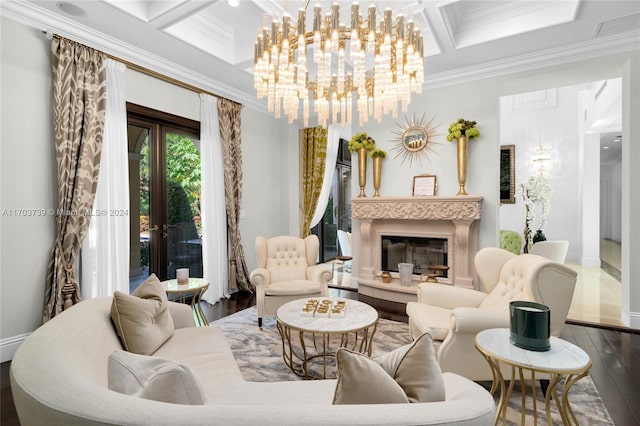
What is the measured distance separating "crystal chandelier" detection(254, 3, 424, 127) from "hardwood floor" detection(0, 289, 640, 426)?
7.98ft

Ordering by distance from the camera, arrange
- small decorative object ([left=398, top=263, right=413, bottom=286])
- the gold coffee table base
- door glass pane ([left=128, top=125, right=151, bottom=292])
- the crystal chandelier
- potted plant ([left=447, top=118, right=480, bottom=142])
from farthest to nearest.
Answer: small decorative object ([left=398, top=263, right=413, bottom=286]) → potted plant ([left=447, top=118, right=480, bottom=142]) → door glass pane ([left=128, top=125, right=151, bottom=292]) → the gold coffee table base → the crystal chandelier

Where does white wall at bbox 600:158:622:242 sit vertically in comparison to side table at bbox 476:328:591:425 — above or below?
above

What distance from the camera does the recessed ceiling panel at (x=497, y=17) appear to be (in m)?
3.08

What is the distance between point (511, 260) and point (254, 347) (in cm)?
228

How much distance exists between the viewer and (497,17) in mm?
3369

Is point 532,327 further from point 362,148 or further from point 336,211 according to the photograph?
point 336,211

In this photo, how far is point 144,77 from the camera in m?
3.72

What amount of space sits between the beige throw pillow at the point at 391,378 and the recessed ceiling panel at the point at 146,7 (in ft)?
10.3

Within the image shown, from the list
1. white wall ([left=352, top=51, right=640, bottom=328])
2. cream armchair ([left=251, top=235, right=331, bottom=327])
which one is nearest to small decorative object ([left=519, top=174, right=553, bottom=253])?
white wall ([left=352, top=51, right=640, bottom=328])

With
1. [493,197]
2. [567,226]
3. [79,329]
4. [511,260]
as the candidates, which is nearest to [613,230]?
[567,226]

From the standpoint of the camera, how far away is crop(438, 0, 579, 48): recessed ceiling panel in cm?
308

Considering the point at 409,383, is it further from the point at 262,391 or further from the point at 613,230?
the point at 613,230

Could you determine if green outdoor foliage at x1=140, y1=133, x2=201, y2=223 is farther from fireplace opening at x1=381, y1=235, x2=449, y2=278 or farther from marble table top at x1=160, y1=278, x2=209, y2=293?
fireplace opening at x1=381, y1=235, x2=449, y2=278

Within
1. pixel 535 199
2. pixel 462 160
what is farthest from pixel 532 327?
pixel 535 199
